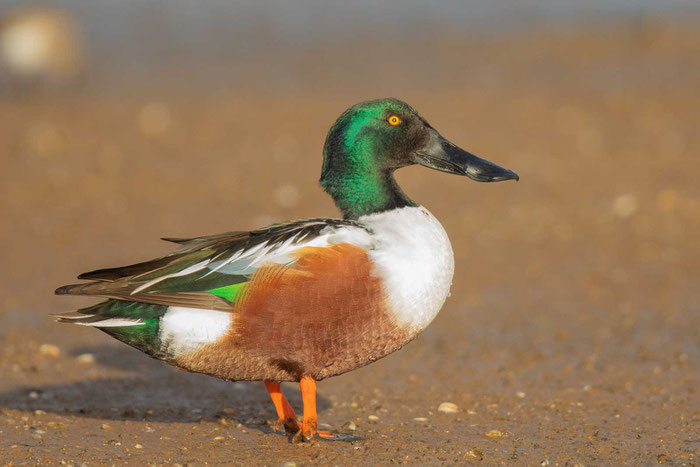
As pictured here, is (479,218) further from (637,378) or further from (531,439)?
(531,439)

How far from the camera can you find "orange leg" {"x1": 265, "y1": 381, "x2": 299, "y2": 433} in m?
4.75

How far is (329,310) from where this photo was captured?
422 centimetres

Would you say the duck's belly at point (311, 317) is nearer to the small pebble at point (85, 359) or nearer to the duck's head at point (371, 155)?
the duck's head at point (371, 155)

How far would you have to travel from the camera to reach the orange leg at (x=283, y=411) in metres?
4.75

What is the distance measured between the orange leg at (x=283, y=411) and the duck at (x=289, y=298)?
0.20m

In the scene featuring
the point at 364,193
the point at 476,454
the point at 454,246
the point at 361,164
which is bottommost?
the point at 476,454

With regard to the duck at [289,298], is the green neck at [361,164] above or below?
above

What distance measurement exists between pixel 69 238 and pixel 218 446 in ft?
15.2

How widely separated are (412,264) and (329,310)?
390 mm

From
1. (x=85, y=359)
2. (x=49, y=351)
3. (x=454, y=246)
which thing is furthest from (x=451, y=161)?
(x=454, y=246)

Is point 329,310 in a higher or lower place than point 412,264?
lower

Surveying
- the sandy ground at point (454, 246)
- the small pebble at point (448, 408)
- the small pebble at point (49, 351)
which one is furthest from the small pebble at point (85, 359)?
the small pebble at point (448, 408)

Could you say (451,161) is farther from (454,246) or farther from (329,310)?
(454,246)

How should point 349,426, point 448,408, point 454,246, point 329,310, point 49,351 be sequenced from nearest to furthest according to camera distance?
point 329,310 < point 349,426 < point 448,408 < point 49,351 < point 454,246
